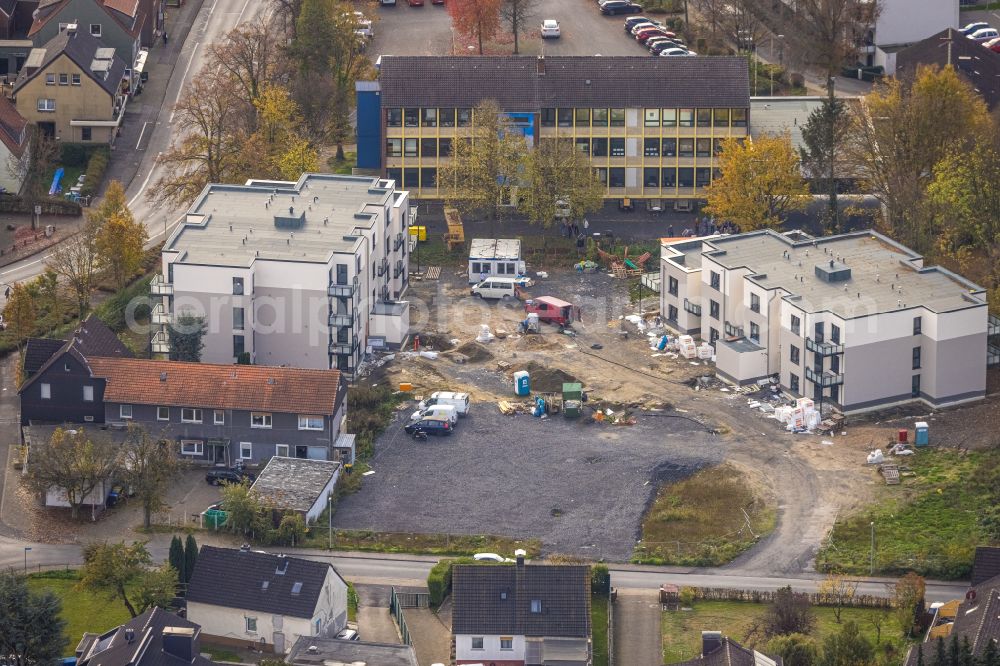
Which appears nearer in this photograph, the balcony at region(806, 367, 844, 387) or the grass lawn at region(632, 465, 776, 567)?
the grass lawn at region(632, 465, 776, 567)

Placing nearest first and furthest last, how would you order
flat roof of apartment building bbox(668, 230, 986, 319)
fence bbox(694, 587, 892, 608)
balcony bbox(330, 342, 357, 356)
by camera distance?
fence bbox(694, 587, 892, 608), flat roof of apartment building bbox(668, 230, 986, 319), balcony bbox(330, 342, 357, 356)

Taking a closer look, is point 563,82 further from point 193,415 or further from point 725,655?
point 725,655

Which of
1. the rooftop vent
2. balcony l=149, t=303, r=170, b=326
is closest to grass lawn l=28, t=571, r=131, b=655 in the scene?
balcony l=149, t=303, r=170, b=326

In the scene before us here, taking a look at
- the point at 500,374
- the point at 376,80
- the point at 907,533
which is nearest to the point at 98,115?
the point at 376,80

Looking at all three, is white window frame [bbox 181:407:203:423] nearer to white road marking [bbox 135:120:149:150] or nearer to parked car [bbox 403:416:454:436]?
parked car [bbox 403:416:454:436]

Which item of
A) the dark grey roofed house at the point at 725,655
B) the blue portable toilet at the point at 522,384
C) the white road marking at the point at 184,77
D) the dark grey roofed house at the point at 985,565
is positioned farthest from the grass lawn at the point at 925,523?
the white road marking at the point at 184,77

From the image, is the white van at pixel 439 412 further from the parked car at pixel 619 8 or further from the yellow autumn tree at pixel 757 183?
the parked car at pixel 619 8

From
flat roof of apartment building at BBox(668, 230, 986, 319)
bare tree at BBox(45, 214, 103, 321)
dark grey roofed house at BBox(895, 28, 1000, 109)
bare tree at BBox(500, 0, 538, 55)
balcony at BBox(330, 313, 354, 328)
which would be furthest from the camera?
bare tree at BBox(500, 0, 538, 55)
